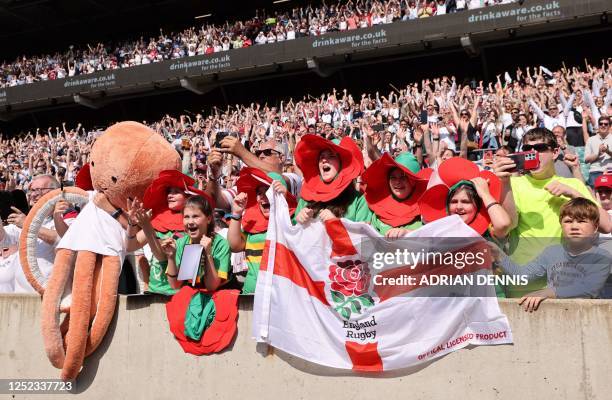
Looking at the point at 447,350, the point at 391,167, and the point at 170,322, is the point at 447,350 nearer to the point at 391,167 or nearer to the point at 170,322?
the point at 391,167

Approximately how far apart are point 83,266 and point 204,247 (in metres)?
0.91

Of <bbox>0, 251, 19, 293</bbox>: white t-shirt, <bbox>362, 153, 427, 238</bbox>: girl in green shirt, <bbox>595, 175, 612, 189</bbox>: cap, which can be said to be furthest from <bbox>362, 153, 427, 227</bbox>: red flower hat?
<bbox>0, 251, 19, 293</bbox>: white t-shirt

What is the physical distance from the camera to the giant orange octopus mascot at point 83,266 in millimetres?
4684

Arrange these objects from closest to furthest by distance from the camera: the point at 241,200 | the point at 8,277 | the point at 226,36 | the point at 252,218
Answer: the point at 252,218 < the point at 241,200 < the point at 8,277 < the point at 226,36

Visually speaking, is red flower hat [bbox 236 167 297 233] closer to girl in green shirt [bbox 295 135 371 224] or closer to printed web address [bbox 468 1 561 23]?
girl in green shirt [bbox 295 135 371 224]

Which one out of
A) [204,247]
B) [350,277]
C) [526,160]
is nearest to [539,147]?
[526,160]

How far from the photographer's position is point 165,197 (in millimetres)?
5383

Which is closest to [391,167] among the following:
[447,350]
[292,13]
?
[447,350]

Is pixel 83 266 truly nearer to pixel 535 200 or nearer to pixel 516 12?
pixel 535 200

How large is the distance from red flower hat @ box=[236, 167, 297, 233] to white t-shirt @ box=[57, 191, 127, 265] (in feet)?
2.81

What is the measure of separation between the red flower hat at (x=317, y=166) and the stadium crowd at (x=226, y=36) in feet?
57.0

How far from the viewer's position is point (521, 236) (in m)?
4.14

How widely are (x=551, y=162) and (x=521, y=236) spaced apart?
2.08 ft

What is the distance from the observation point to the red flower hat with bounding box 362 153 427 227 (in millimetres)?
4516
